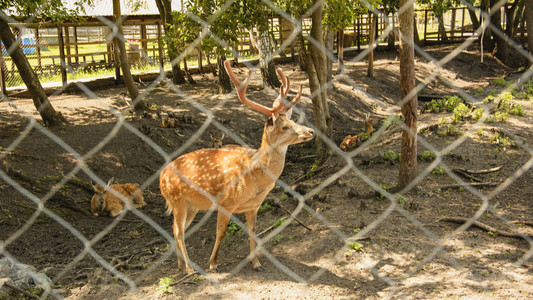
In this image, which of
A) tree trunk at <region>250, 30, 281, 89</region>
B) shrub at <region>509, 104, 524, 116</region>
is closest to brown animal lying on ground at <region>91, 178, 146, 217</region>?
shrub at <region>509, 104, 524, 116</region>

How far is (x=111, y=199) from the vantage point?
6.80m

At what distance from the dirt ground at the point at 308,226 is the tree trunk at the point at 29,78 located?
0.36m

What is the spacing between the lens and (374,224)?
4668 mm

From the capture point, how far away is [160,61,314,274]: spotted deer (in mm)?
3723

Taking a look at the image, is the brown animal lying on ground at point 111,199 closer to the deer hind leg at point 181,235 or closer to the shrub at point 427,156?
the deer hind leg at point 181,235

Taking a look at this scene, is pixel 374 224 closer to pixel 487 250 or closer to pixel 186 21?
pixel 487 250

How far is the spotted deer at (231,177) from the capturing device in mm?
3723

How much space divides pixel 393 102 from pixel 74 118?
835 centimetres

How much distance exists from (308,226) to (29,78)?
5587 mm

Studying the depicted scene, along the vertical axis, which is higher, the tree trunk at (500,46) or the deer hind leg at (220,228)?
the tree trunk at (500,46)

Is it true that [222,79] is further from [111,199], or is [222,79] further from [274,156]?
[274,156]

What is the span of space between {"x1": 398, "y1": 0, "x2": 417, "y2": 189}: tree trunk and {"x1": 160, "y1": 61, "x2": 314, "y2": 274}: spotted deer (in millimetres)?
1021

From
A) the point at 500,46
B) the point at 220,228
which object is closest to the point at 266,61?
the point at 220,228

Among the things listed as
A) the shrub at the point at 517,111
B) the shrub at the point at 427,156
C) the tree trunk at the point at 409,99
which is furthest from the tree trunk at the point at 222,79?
the tree trunk at the point at 409,99
